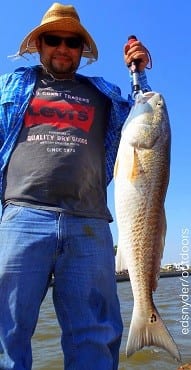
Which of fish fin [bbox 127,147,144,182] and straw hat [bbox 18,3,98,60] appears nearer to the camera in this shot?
fish fin [bbox 127,147,144,182]

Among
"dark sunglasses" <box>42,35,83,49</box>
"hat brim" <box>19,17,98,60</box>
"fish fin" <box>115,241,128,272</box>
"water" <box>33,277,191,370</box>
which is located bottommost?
"water" <box>33,277,191,370</box>

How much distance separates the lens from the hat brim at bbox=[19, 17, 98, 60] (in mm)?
3809

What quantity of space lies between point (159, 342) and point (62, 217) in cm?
99

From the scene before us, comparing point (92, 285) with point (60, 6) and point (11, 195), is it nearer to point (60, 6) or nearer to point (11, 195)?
point (11, 195)

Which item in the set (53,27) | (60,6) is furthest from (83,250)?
(60,6)

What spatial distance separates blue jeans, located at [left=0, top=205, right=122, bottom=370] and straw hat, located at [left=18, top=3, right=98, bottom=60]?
1.32 metres

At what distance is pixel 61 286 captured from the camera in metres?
3.41

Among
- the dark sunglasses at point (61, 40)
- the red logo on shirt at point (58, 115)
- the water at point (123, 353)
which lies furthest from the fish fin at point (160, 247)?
the water at point (123, 353)

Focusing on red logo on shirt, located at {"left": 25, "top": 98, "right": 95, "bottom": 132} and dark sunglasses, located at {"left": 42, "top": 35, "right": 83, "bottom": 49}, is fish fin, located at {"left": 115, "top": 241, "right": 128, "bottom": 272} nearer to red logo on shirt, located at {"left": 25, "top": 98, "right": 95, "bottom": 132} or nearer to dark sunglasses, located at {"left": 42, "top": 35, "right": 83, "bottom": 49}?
red logo on shirt, located at {"left": 25, "top": 98, "right": 95, "bottom": 132}

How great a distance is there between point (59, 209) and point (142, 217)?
1.77ft

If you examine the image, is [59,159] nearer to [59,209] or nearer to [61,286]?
[59,209]

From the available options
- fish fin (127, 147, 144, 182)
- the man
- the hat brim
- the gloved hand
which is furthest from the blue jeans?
the hat brim

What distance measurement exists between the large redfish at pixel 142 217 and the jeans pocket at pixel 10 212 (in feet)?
2.11

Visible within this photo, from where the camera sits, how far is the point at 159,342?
3346 mm
